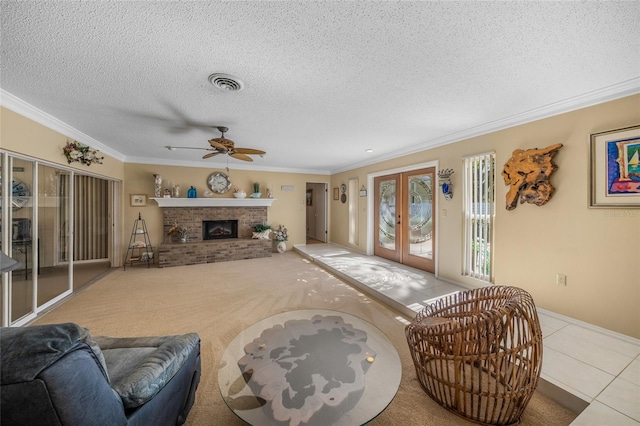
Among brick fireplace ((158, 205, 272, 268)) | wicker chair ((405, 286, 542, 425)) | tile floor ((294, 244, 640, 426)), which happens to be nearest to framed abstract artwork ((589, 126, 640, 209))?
tile floor ((294, 244, 640, 426))

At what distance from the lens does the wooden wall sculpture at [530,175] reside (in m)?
2.72

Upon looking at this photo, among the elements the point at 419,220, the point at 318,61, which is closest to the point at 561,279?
the point at 419,220

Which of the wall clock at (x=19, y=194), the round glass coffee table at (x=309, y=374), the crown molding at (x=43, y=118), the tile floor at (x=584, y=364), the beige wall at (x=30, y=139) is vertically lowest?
the tile floor at (x=584, y=364)

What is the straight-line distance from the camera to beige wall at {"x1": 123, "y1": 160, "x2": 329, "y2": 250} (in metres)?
5.60

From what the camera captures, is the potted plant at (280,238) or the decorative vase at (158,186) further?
the potted plant at (280,238)

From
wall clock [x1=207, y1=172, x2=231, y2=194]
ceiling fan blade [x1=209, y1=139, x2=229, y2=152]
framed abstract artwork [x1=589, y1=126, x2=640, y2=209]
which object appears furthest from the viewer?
wall clock [x1=207, y1=172, x2=231, y2=194]

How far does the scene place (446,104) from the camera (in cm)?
265

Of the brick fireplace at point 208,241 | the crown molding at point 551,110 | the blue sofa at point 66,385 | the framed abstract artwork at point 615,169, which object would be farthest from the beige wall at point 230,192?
the framed abstract artwork at point 615,169

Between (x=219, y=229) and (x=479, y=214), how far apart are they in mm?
5859

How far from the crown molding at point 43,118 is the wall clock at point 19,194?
2.48 ft

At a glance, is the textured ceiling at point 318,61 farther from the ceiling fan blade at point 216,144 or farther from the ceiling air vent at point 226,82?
the ceiling fan blade at point 216,144

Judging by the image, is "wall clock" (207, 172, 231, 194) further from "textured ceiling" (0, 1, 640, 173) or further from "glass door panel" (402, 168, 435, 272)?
"glass door panel" (402, 168, 435, 272)

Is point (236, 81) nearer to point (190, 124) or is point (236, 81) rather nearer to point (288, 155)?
point (190, 124)

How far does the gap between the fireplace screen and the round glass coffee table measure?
4736 mm
